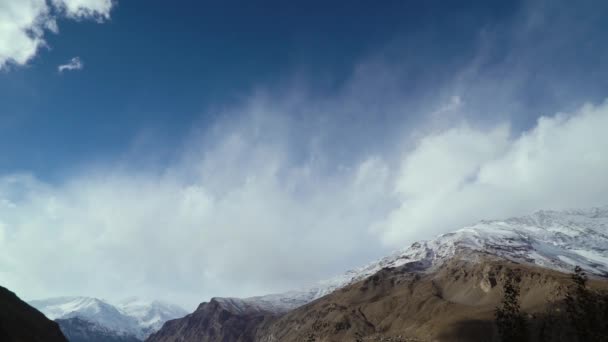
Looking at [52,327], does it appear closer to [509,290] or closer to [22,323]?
[22,323]

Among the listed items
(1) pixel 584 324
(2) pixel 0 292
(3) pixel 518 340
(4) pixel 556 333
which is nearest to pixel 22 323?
(2) pixel 0 292

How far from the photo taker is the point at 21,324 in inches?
5349

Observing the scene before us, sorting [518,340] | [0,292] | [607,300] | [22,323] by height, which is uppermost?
[0,292]

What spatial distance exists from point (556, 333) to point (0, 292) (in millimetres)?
212323

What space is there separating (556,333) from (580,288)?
497ft

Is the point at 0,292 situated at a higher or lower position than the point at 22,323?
higher

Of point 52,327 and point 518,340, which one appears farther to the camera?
point 52,327

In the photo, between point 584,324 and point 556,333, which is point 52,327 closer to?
point 584,324

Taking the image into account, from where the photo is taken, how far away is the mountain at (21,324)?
122500 mm

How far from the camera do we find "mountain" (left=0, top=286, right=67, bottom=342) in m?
122

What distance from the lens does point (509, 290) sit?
2773 inches

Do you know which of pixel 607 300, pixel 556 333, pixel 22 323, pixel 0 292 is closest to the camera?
pixel 607 300

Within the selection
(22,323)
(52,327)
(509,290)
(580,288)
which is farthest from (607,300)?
(52,327)

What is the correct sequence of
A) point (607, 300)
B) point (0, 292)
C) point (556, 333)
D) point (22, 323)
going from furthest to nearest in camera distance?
1. point (556, 333)
2. point (0, 292)
3. point (22, 323)
4. point (607, 300)
